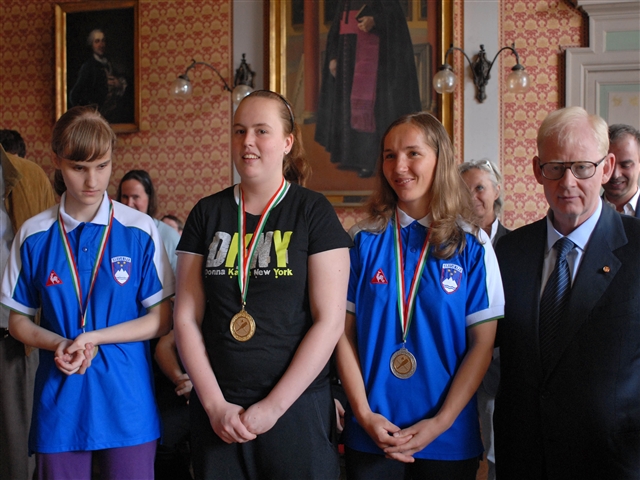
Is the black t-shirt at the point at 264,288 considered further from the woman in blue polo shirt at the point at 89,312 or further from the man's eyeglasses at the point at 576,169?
the man's eyeglasses at the point at 576,169

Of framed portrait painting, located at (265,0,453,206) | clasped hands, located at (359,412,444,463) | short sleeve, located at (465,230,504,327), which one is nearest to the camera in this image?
clasped hands, located at (359,412,444,463)

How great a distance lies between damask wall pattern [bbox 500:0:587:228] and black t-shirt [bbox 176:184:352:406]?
13.4 ft

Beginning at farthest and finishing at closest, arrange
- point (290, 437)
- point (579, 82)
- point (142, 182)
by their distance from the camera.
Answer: point (579, 82), point (142, 182), point (290, 437)

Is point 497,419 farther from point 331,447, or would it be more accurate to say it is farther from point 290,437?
point 290,437

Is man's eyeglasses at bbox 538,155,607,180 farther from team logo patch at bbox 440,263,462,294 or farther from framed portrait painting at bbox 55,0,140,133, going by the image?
framed portrait painting at bbox 55,0,140,133

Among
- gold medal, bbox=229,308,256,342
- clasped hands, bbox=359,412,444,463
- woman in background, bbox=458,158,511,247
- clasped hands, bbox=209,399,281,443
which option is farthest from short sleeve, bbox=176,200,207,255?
woman in background, bbox=458,158,511,247

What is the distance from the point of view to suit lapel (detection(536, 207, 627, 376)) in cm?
177

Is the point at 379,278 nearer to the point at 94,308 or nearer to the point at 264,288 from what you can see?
the point at 264,288

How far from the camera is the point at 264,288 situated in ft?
5.88

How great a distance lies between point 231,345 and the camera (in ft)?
5.82

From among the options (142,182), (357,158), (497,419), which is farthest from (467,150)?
(497,419)

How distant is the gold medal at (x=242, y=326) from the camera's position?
5.81 feet

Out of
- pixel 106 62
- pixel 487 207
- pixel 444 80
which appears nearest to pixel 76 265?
pixel 487 207

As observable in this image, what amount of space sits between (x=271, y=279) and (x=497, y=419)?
911 millimetres
